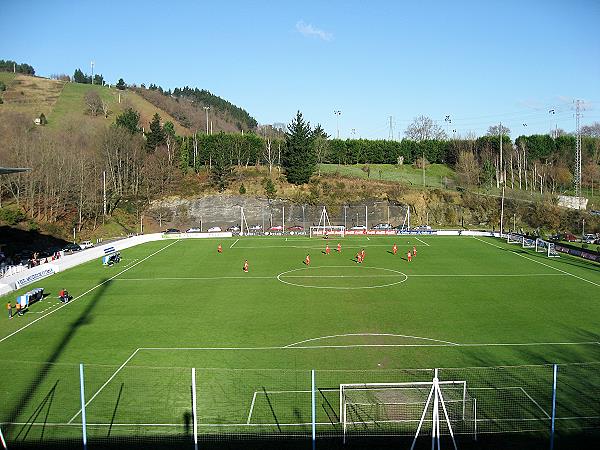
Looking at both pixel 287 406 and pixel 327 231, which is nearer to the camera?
pixel 287 406

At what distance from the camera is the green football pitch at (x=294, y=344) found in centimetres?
1675

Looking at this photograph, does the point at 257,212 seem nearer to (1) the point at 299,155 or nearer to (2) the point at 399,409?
(1) the point at 299,155

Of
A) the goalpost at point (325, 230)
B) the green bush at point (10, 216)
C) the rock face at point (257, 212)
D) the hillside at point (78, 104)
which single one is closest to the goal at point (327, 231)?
the goalpost at point (325, 230)

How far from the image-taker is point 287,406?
678 inches

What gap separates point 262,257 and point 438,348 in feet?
98.8

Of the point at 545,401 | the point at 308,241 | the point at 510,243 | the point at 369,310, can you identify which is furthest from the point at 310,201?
the point at 545,401

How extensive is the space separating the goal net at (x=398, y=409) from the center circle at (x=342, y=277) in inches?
794

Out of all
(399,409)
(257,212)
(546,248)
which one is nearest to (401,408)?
(399,409)

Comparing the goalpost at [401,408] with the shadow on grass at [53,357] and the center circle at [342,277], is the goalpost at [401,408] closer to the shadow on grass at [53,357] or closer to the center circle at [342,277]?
the shadow on grass at [53,357]

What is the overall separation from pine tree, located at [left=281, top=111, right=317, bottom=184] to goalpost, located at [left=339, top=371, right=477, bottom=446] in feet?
245

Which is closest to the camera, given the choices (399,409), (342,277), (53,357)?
(399,409)

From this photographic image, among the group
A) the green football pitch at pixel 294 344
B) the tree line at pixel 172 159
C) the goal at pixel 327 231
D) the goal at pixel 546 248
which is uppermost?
the tree line at pixel 172 159

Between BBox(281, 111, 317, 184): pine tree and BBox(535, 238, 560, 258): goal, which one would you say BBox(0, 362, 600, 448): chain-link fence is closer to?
BBox(535, 238, 560, 258): goal

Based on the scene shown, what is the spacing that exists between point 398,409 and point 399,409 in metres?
0.03
